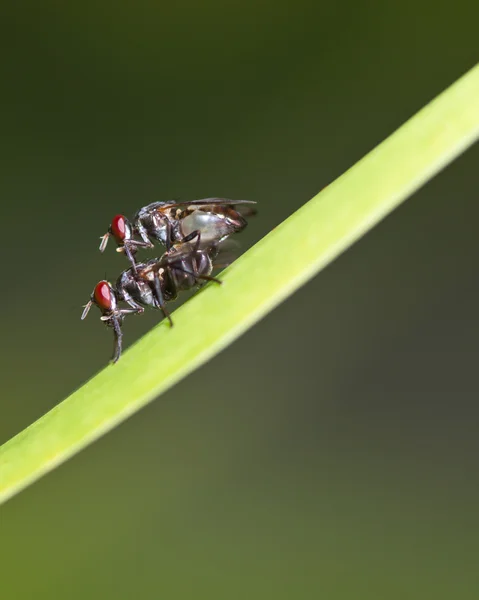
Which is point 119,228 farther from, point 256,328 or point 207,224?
point 256,328

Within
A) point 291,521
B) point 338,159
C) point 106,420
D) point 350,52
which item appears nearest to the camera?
point 106,420

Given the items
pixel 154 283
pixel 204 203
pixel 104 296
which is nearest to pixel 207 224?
pixel 204 203

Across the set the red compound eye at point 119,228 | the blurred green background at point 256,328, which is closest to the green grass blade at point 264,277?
the red compound eye at point 119,228

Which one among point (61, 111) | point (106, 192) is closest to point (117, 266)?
point (106, 192)

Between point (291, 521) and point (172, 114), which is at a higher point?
point (172, 114)

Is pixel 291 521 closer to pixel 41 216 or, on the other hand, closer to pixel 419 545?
pixel 419 545

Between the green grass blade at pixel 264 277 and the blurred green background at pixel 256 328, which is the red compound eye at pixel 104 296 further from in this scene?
the green grass blade at pixel 264 277
